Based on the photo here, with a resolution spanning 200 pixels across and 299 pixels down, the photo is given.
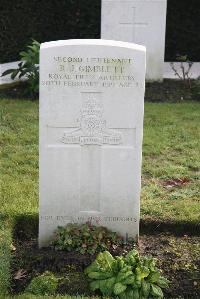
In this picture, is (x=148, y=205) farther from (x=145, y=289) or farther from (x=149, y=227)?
(x=145, y=289)

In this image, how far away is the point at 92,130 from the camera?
4246 millimetres

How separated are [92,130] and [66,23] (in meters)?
6.86

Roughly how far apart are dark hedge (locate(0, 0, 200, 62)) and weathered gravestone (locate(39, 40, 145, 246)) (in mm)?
6534

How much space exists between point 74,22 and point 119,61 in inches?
269

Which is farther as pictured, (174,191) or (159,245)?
(174,191)

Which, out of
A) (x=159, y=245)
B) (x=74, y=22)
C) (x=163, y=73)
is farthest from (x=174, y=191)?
(x=74, y=22)

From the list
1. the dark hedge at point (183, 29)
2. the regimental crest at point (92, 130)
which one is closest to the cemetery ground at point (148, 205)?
the regimental crest at point (92, 130)

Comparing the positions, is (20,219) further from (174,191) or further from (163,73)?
(163,73)

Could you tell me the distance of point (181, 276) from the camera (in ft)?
13.4

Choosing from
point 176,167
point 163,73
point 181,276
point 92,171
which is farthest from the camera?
point 163,73

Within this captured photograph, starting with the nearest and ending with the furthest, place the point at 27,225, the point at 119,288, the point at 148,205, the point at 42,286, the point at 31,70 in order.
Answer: the point at 119,288 → the point at 42,286 → the point at 27,225 → the point at 148,205 → the point at 31,70

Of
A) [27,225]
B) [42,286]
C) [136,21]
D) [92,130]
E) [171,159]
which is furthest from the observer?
[136,21]

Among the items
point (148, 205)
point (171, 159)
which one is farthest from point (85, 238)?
point (171, 159)

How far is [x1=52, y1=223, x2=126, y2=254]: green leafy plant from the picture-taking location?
14.0ft
